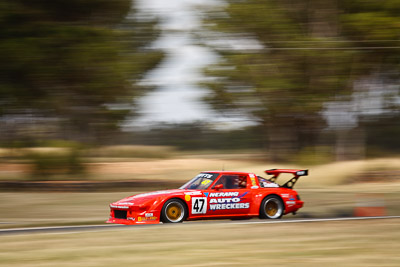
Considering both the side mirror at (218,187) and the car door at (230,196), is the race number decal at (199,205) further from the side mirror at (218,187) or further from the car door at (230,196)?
the side mirror at (218,187)

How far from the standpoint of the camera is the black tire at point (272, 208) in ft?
46.5

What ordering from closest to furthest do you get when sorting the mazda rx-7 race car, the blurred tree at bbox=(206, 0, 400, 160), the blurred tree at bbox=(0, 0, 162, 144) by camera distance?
the mazda rx-7 race car → the blurred tree at bbox=(0, 0, 162, 144) → the blurred tree at bbox=(206, 0, 400, 160)

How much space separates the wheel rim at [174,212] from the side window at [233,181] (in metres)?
1.23

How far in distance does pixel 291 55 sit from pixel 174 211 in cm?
1835

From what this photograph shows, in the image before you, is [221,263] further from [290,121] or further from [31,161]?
[290,121]

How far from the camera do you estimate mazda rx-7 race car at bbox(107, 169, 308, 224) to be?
12.6 m

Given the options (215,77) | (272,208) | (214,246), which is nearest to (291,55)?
(215,77)

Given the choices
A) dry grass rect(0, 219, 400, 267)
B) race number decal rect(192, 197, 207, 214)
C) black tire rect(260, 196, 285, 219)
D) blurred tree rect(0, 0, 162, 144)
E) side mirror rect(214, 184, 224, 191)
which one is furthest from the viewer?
blurred tree rect(0, 0, 162, 144)

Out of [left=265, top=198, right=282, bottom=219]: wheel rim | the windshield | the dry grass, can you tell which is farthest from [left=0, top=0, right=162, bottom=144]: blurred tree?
the dry grass

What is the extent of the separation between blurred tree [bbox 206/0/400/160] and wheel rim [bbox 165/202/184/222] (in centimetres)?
1644

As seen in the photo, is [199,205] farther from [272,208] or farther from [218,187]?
[272,208]

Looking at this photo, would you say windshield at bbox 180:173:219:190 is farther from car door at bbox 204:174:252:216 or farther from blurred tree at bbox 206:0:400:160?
blurred tree at bbox 206:0:400:160

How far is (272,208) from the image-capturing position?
14.5m

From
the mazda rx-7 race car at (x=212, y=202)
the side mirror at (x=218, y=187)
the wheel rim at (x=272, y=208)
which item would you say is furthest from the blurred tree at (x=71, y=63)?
the wheel rim at (x=272, y=208)
